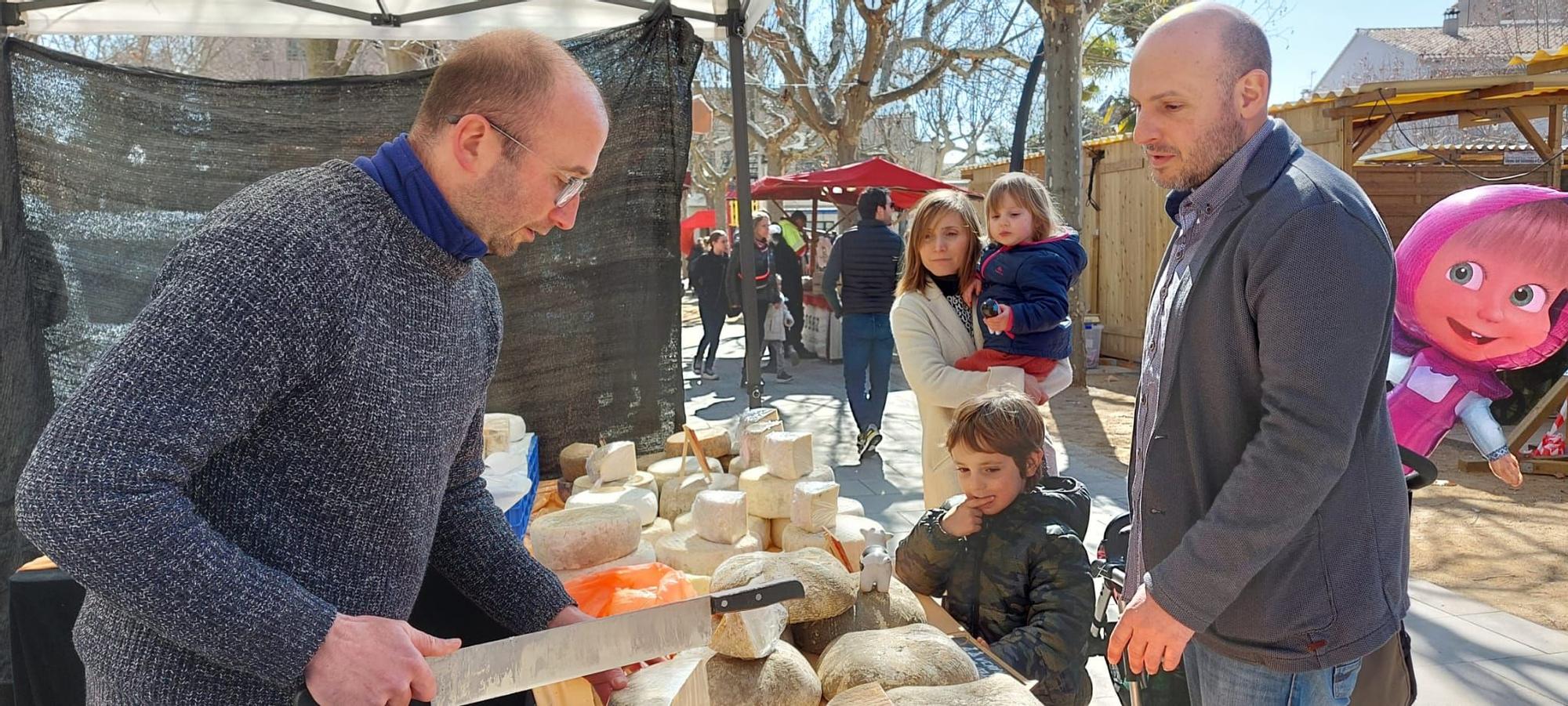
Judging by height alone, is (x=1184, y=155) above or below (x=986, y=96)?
below

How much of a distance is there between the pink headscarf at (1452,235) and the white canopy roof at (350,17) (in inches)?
125

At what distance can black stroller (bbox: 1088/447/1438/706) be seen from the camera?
2213 millimetres

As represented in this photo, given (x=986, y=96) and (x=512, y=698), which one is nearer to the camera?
(x=512, y=698)

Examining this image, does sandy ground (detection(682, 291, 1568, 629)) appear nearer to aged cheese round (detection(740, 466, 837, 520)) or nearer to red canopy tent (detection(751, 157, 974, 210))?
aged cheese round (detection(740, 466, 837, 520))

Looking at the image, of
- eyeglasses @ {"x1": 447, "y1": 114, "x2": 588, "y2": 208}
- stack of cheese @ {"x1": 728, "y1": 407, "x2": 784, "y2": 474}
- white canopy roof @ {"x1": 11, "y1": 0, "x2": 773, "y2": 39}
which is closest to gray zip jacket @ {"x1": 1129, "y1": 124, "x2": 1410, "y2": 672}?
eyeglasses @ {"x1": 447, "y1": 114, "x2": 588, "y2": 208}

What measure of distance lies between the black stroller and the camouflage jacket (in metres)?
0.10

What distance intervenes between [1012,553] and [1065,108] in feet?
28.0

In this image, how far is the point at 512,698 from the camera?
80.2 inches

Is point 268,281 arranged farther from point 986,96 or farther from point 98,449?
point 986,96

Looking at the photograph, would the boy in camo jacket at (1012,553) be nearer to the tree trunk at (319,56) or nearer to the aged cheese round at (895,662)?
the aged cheese round at (895,662)

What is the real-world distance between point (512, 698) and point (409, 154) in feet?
3.87

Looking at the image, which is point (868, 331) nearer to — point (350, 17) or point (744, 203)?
point (744, 203)

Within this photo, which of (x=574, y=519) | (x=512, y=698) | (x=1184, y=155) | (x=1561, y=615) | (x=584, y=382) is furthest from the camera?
(x=584, y=382)

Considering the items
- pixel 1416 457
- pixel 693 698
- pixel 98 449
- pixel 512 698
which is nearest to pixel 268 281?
pixel 98 449
